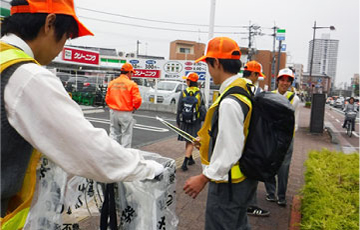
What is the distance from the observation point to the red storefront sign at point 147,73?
16031mm

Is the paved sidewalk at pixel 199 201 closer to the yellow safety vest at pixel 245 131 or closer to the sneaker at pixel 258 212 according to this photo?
the sneaker at pixel 258 212

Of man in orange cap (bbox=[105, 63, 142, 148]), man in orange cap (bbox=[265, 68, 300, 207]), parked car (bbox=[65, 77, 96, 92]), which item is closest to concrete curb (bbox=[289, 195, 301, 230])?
man in orange cap (bbox=[265, 68, 300, 207])

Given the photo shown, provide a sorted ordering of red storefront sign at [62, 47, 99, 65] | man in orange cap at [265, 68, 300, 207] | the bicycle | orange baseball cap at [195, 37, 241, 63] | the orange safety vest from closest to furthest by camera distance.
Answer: orange baseball cap at [195, 37, 241, 63] < man in orange cap at [265, 68, 300, 207] < the orange safety vest < the bicycle < red storefront sign at [62, 47, 99, 65]

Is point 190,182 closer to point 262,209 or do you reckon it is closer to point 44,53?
point 44,53

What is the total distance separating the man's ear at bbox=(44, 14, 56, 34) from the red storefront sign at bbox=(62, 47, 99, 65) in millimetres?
14140

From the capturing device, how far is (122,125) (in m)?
6.13

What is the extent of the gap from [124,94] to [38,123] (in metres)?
4.94

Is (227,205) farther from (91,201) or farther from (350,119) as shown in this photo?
(350,119)

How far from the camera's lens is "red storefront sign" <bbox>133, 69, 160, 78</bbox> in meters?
16.0

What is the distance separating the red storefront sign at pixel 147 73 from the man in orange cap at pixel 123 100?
9.97 meters

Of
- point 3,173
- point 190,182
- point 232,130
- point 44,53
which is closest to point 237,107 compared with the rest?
point 232,130

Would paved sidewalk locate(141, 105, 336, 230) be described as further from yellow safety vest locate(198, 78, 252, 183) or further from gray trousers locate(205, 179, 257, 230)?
yellow safety vest locate(198, 78, 252, 183)

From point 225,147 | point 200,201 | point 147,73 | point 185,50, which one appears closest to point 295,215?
point 200,201

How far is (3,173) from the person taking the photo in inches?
43.6
